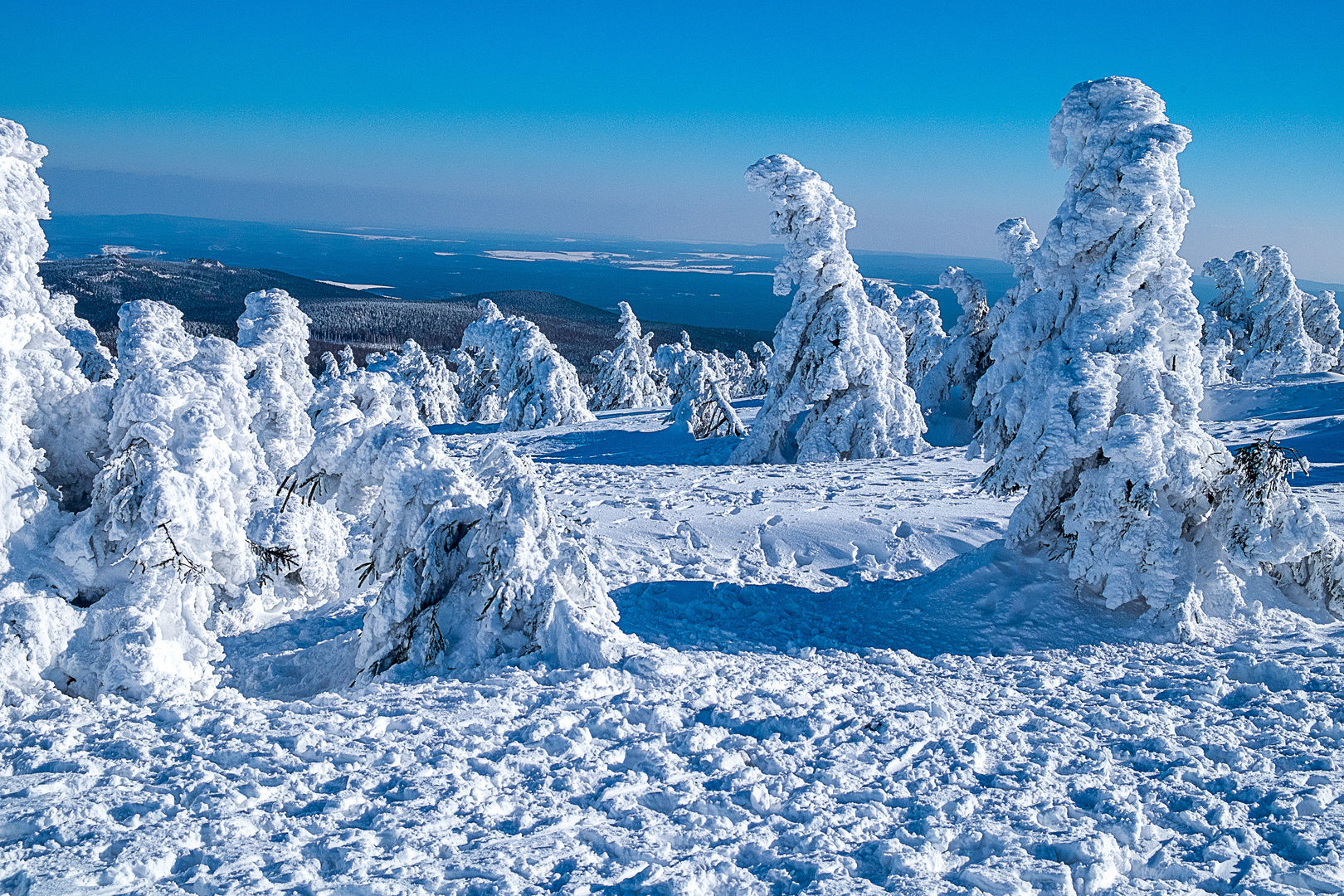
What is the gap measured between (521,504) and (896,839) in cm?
437

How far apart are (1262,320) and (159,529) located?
142 feet

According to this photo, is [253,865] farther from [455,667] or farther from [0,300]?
[0,300]

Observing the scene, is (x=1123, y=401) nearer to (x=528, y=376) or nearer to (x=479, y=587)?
(x=479, y=587)

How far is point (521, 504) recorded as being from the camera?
23.0ft

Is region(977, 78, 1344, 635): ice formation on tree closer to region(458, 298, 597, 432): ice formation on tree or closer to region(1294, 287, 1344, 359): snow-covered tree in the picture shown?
region(458, 298, 597, 432): ice formation on tree

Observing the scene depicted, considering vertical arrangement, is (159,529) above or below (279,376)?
below

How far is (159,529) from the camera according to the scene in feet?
21.4

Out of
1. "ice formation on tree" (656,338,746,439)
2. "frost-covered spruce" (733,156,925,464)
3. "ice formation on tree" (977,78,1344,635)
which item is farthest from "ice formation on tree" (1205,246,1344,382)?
"ice formation on tree" (977,78,1344,635)

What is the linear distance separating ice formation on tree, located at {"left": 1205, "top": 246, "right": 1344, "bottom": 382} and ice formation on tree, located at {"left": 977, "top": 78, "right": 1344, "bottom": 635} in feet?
92.4

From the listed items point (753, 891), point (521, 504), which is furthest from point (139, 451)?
point (753, 891)

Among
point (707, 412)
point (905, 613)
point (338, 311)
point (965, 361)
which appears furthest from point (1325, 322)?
point (338, 311)

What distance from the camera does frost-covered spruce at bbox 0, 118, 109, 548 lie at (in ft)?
20.8

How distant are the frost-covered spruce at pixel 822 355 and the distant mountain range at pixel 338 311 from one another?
79392mm

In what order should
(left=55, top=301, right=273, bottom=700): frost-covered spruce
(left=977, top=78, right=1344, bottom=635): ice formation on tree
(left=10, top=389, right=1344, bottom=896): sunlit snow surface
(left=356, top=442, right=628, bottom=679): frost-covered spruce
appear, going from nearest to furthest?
(left=10, top=389, right=1344, bottom=896): sunlit snow surface, (left=55, top=301, right=273, bottom=700): frost-covered spruce, (left=356, top=442, right=628, bottom=679): frost-covered spruce, (left=977, top=78, right=1344, bottom=635): ice formation on tree
